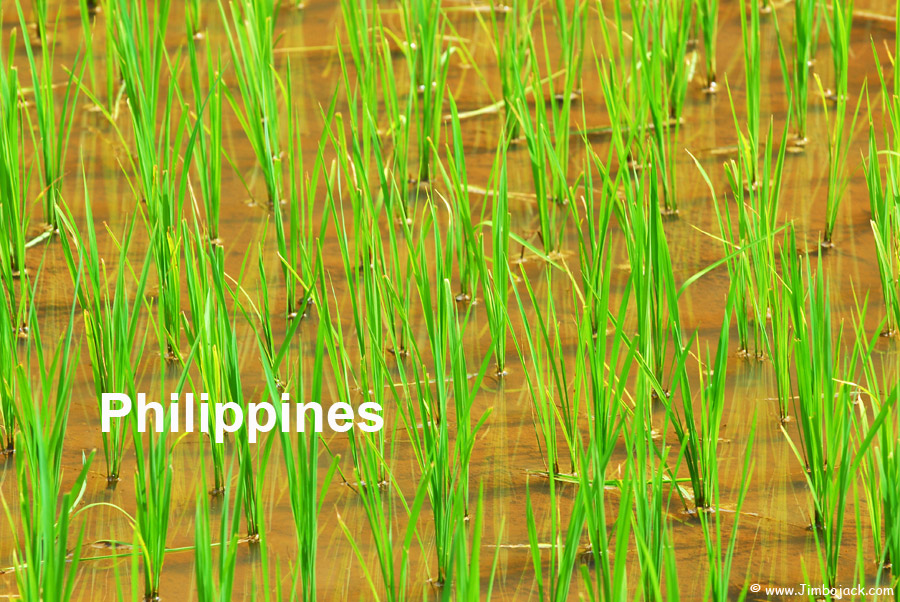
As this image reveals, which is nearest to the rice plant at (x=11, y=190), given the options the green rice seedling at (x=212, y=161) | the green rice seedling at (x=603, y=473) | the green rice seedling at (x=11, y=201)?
the green rice seedling at (x=11, y=201)

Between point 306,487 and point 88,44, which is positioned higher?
point 88,44

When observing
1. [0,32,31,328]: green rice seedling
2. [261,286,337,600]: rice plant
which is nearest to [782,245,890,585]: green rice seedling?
[261,286,337,600]: rice plant

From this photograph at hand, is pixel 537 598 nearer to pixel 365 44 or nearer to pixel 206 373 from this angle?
pixel 206 373

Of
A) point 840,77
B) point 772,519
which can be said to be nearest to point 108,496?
point 772,519

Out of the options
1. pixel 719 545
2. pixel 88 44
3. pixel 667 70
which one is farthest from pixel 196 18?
pixel 719 545

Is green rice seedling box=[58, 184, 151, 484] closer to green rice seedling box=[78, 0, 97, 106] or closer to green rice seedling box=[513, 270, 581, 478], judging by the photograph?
green rice seedling box=[513, 270, 581, 478]

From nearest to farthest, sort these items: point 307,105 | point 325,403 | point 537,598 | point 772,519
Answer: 1. point 537,598
2. point 772,519
3. point 325,403
4. point 307,105

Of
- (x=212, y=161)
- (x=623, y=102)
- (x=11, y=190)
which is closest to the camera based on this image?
(x=11, y=190)

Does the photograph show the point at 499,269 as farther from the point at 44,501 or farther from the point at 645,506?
the point at 44,501
